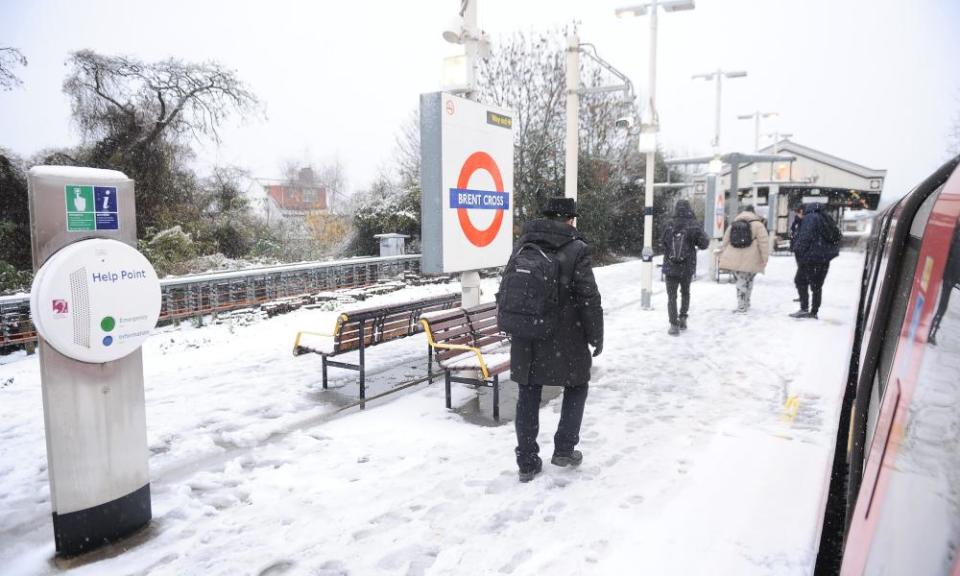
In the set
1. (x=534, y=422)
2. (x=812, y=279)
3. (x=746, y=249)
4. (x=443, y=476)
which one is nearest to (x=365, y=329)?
(x=443, y=476)

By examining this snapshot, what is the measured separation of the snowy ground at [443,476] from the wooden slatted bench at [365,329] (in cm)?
41

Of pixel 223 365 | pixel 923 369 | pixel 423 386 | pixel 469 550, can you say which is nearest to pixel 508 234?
pixel 423 386

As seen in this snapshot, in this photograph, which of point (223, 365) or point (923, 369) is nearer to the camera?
point (923, 369)

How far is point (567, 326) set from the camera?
13.3ft

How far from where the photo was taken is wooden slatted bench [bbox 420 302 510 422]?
5.45m

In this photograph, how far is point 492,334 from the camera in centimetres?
650

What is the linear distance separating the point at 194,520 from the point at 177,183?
12.8m

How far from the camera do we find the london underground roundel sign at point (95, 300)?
311cm

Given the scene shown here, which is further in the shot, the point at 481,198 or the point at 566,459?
the point at 481,198

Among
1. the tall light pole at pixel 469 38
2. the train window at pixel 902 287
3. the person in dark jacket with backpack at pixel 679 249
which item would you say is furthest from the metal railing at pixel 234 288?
the train window at pixel 902 287

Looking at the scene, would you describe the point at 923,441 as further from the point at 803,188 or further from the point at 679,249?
the point at 803,188

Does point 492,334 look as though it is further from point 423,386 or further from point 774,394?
point 774,394

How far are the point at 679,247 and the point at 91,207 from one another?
7.20 metres

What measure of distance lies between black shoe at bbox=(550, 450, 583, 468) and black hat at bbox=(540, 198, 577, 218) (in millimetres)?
1599
